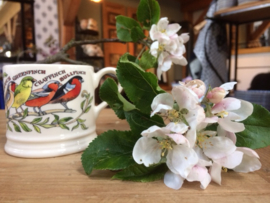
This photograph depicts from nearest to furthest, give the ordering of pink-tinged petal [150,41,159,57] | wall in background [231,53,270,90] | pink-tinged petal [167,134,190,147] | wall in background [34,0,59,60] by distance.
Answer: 1. pink-tinged petal [167,134,190,147]
2. pink-tinged petal [150,41,159,57]
3. wall in background [231,53,270,90]
4. wall in background [34,0,59,60]

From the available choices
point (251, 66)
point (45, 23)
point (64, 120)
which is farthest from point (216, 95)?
point (45, 23)

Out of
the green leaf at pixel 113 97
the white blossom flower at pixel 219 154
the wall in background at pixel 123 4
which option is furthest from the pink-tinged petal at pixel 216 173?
the wall in background at pixel 123 4

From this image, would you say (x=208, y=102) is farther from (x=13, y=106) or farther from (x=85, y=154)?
(x=13, y=106)

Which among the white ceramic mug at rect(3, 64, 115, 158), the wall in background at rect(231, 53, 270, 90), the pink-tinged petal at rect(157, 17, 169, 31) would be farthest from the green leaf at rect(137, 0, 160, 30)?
the wall in background at rect(231, 53, 270, 90)

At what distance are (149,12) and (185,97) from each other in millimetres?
189

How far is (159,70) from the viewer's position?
0.36 metres

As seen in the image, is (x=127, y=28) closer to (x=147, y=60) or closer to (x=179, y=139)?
(x=147, y=60)

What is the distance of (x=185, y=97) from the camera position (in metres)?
0.24

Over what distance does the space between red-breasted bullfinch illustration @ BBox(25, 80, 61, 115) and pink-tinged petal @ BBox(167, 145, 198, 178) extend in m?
0.20

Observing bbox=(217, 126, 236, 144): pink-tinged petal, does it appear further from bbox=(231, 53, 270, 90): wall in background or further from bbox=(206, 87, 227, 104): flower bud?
bbox=(231, 53, 270, 90): wall in background

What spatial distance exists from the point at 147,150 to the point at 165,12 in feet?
14.4

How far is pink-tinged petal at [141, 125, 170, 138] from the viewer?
0.77 feet

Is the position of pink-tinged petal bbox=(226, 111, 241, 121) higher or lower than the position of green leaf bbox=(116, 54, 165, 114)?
lower

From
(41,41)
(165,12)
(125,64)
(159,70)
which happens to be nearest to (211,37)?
(159,70)
